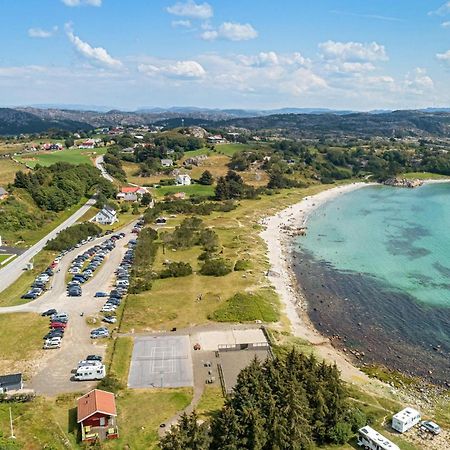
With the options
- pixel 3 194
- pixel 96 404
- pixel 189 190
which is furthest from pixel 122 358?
pixel 189 190

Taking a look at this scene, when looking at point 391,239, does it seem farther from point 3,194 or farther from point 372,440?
point 3,194

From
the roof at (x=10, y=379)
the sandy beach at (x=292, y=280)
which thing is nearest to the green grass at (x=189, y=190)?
the sandy beach at (x=292, y=280)

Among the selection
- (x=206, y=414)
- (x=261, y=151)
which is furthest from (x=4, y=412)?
(x=261, y=151)

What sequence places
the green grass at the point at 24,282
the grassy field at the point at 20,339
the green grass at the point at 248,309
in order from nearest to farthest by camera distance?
the grassy field at the point at 20,339 → the green grass at the point at 248,309 → the green grass at the point at 24,282

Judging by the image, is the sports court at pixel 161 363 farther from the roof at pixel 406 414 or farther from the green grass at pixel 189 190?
the green grass at pixel 189 190

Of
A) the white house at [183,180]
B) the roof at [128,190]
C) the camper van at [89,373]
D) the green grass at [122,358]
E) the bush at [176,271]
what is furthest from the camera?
the white house at [183,180]

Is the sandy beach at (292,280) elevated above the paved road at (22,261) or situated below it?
below

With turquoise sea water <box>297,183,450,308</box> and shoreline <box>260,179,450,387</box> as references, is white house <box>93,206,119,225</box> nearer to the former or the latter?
shoreline <box>260,179,450,387</box>
